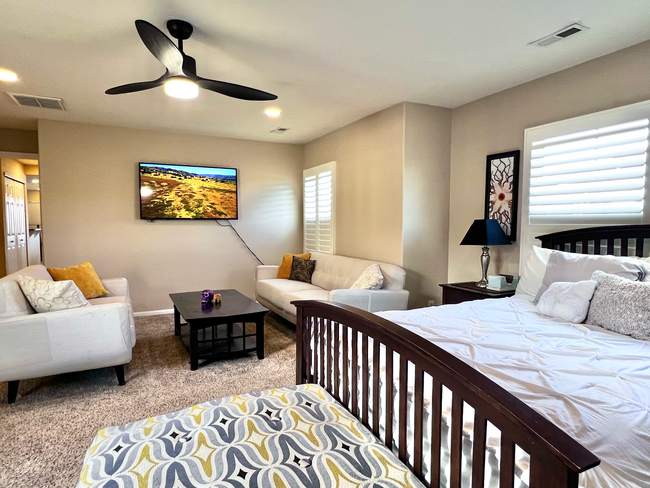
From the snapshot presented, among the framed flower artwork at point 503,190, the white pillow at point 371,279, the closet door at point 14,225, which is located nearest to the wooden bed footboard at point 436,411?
the white pillow at point 371,279

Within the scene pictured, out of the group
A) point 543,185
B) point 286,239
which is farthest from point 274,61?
point 286,239

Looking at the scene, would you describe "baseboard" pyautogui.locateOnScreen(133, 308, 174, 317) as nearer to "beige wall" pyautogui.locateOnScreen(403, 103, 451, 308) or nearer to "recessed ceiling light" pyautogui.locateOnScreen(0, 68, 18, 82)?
"recessed ceiling light" pyautogui.locateOnScreen(0, 68, 18, 82)

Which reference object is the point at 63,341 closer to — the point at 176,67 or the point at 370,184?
the point at 176,67

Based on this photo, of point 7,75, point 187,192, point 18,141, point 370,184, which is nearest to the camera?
point 7,75

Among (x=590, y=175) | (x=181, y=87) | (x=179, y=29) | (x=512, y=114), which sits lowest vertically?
(x=590, y=175)

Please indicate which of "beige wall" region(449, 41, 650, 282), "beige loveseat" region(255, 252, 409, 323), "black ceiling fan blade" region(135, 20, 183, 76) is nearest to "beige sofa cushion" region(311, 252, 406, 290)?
"beige loveseat" region(255, 252, 409, 323)

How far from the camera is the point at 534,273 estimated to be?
2824 millimetres

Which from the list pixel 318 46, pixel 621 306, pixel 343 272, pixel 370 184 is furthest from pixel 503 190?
pixel 318 46

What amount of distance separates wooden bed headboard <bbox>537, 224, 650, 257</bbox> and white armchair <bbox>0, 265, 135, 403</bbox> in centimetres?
348

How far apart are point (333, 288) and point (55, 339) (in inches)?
111

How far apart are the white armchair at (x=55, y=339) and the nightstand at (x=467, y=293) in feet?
8.95

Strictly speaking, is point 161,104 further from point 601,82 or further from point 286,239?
point 601,82

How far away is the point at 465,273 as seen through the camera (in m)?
4.05

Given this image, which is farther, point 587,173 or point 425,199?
point 425,199
